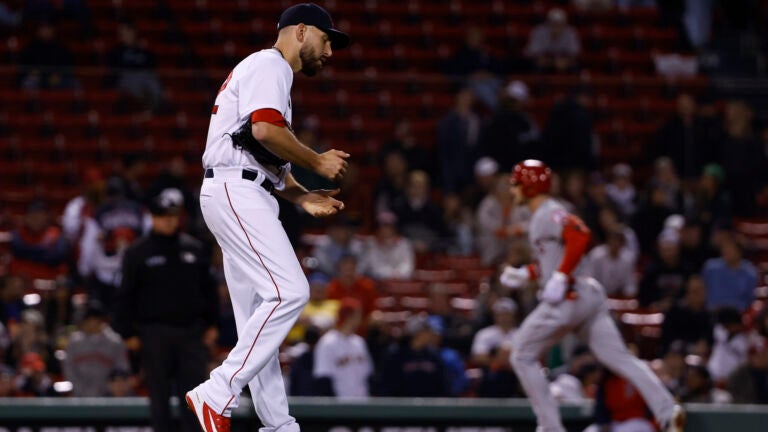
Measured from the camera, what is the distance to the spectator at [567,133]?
14570mm

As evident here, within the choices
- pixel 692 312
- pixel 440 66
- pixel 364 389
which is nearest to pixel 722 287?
pixel 692 312

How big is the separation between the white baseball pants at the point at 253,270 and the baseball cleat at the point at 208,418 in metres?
0.03

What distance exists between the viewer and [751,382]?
11641 mm

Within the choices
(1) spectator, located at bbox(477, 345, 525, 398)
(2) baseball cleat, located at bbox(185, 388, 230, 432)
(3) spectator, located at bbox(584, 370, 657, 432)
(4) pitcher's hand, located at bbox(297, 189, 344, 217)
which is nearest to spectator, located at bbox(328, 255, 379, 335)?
(1) spectator, located at bbox(477, 345, 525, 398)

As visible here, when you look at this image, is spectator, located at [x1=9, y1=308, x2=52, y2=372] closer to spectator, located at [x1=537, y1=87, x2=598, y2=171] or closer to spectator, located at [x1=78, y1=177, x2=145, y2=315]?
spectator, located at [x1=78, y1=177, x2=145, y2=315]

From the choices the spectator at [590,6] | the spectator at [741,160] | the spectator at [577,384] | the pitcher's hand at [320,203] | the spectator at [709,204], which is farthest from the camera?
the spectator at [590,6]

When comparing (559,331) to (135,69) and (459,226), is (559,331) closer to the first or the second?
(459,226)

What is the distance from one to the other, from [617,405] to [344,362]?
283cm

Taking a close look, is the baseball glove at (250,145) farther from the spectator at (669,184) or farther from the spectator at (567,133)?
the spectator at (669,184)

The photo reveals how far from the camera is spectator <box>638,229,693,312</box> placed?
13.6 m

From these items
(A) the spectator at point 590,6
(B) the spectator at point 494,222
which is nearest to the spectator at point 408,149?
(B) the spectator at point 494,222

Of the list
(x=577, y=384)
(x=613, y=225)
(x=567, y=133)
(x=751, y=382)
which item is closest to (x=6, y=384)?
(x=577, y=384)

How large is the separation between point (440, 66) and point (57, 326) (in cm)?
658

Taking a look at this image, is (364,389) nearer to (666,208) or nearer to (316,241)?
(316,241)
